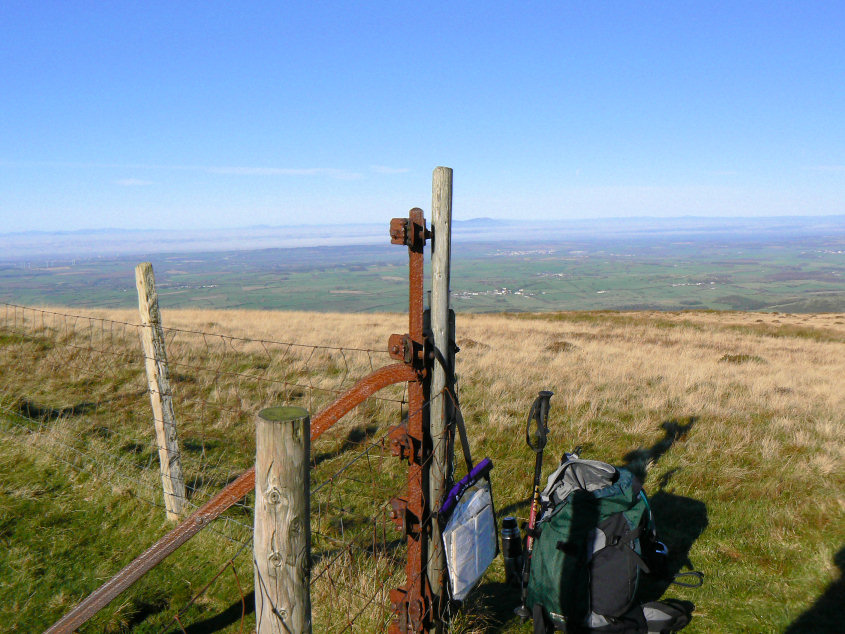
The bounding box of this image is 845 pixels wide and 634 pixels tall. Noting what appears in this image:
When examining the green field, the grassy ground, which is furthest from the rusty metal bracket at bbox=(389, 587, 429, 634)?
the green field

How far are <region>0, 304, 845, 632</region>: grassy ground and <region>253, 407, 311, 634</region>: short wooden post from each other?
195 centimetres

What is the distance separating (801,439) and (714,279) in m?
162

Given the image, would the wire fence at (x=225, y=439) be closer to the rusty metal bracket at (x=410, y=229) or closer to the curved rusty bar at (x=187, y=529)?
the curved rusty bar at (x=187, y=529)

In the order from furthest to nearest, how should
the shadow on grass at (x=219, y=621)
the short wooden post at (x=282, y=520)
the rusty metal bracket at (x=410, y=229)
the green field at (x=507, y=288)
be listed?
the green field at (x=507, y=288)
the shadow on grass at (x=219, y=621)
the rusty metal bracket at (x=410, y=229)
the short wooden post at (x=282, y=520)

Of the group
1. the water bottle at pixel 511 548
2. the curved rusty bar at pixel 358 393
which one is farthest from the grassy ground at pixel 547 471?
the curved rusty bar at pixel 358 393

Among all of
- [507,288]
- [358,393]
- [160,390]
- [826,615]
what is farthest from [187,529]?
[507,288]

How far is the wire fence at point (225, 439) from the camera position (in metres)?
3.83

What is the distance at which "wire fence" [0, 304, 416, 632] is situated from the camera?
3828mm

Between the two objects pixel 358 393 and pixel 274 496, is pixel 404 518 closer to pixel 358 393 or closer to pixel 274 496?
pixel 358 393

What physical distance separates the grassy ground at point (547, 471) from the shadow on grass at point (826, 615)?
1 cm

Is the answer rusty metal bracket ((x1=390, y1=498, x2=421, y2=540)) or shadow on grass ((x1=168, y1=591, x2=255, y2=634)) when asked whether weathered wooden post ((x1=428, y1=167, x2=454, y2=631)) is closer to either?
rusty metal bracket ((x1=390, y1=498, x2=421, y2=540))

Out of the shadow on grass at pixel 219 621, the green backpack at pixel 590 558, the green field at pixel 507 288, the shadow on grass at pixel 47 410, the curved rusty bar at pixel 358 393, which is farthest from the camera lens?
the green field at pixel 507 288

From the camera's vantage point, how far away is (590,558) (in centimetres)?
339

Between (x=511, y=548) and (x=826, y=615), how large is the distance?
7.97 feet
